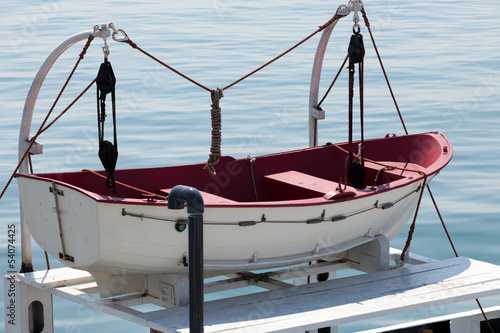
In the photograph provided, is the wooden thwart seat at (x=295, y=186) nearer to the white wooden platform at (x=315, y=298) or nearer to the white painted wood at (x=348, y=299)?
the white wooden platform at (x=315, y=298)

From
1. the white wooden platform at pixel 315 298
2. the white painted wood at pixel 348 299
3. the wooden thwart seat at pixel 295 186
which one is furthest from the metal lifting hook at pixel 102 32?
the wooden thwart seat at pixel 295 186

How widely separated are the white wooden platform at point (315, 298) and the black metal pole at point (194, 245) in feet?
1.28

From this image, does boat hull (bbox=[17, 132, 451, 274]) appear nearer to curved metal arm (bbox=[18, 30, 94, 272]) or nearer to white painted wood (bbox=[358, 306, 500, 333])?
curved metal arm (bbox=[18, 30, 94, 272])

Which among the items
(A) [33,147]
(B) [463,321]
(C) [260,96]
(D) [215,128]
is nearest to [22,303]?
(A) [33,147]

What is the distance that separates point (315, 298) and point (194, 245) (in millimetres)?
1679

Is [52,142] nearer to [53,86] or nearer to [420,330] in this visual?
[53,86]

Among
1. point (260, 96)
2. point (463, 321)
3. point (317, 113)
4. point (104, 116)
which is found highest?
point (104, 116)

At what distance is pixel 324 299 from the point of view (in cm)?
802

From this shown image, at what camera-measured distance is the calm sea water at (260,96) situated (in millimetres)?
16969

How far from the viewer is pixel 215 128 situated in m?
8.52

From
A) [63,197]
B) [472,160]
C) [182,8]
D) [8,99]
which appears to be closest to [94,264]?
[63,197]

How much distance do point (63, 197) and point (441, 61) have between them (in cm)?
1984

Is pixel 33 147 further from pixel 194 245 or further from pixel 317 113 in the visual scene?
pixel 317 113

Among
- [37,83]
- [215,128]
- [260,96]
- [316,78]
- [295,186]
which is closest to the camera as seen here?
[37,83]
